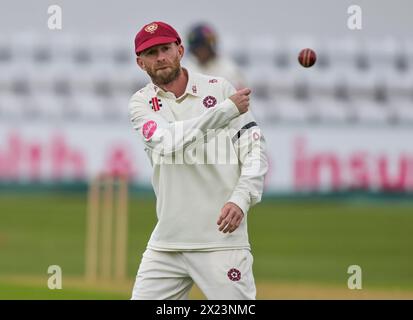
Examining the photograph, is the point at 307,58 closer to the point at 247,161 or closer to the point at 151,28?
the point at 247,161

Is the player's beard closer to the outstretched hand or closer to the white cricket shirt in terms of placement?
the white cricket shirt

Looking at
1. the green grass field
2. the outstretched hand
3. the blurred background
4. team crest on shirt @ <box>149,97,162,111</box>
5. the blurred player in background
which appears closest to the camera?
the outstretched hand

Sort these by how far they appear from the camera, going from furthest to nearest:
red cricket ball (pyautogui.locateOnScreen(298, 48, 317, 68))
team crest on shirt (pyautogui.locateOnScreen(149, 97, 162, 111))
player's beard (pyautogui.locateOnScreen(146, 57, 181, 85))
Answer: red cricket ball (pyautogui.locateOnScreen(298, 48, 317, 68)), team crest on shirt (pyautogui.locateOnScreen(149, 97, 162, 111)), player's beard (pyautogui.locateOnScreen(146, 57, 181, 85))

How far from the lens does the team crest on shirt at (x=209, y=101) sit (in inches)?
240

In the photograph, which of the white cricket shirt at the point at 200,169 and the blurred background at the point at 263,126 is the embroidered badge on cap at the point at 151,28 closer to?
the white cricket shirt at the point at 200,169

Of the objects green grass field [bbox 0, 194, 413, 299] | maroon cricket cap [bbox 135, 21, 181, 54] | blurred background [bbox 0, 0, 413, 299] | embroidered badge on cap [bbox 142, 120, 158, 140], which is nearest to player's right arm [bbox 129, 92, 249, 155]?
embroidered badge on cap [bbox 142, 120, 158, 140]

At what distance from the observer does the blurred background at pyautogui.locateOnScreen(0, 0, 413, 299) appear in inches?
679

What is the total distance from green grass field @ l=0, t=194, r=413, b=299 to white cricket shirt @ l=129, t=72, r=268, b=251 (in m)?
4.56

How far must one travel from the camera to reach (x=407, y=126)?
20359 mm

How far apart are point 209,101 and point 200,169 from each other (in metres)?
0.36

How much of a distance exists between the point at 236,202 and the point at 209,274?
413 millimetres

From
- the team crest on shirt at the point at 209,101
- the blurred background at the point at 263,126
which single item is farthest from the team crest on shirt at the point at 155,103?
the blurred background at the point at 263,126

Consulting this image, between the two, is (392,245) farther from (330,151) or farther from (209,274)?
(209,274)
